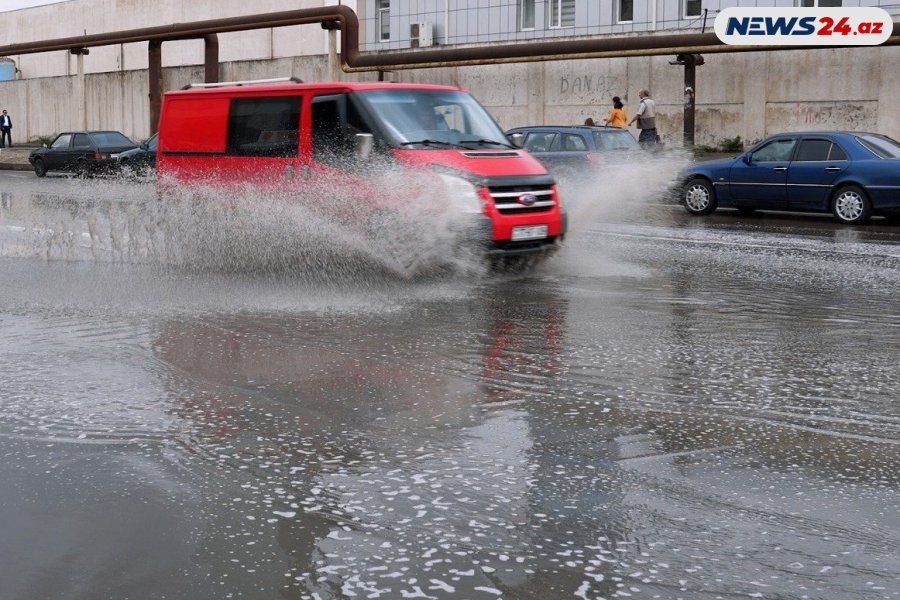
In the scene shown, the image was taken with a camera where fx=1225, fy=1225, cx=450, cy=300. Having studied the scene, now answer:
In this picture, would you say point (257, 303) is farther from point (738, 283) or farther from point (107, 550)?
point (107, 550)

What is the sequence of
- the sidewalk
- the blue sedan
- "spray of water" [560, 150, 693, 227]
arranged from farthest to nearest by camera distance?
the sidewalk
the blue sedan
"spray of water" [560, 150, 693, 227]

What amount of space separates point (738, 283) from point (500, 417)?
5781mm

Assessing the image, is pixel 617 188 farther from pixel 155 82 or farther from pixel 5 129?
pixel 5 129

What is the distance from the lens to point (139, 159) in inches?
1158

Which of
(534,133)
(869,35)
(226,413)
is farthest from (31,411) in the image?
(869,35)

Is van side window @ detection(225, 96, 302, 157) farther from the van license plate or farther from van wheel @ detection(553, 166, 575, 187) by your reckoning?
van wheel @ detection(553, 166, 575, 187)

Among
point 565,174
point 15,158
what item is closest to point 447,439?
point 565,174

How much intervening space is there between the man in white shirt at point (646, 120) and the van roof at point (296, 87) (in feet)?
44.7

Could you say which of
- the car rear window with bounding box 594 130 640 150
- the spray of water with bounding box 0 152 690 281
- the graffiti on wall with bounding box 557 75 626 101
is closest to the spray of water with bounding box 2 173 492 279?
the spray of water with bounding box 0 152 690 281

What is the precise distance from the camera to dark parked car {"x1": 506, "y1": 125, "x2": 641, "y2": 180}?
20.3 meters

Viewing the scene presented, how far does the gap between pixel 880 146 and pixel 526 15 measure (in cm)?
1747

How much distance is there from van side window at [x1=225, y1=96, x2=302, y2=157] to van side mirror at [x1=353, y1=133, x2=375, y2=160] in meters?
0.87

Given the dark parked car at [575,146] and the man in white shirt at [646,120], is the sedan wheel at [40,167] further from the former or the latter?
the dark parked car at [575,146]

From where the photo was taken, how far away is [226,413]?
19.8 feet
